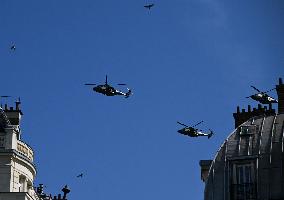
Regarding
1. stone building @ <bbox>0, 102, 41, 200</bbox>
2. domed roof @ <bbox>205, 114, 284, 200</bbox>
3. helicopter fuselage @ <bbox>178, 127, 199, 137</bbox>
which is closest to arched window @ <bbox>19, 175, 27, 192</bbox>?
stone building @ <bbox>0, 102, 41, 200</bbox>

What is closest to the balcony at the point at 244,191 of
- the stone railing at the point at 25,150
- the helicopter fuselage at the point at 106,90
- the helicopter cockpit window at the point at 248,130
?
the helicopter cockpit window at the point at 248,130

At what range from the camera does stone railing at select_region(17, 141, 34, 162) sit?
10762 cm

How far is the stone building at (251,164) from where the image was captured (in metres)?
95.8

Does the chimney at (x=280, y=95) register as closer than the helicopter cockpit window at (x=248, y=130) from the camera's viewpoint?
No

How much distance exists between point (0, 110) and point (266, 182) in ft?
68.8

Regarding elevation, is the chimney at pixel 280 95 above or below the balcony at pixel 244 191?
above

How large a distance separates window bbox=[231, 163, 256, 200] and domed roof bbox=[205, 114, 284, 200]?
20 cm

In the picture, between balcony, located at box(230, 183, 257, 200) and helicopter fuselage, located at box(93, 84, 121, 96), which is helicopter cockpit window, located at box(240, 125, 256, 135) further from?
helicopter fuselage, located at box(93, 84, 121, 96)

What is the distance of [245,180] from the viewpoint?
96.6 metres

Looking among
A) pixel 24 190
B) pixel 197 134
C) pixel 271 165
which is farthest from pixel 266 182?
pixel 24 190

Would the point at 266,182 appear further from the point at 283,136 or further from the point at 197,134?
→ the point at 197,134

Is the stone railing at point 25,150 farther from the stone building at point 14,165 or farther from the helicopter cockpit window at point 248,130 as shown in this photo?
the helicopter cockpit window at point 248,130

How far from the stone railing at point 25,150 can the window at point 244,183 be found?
53.1ft

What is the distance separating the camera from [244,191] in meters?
96.2
